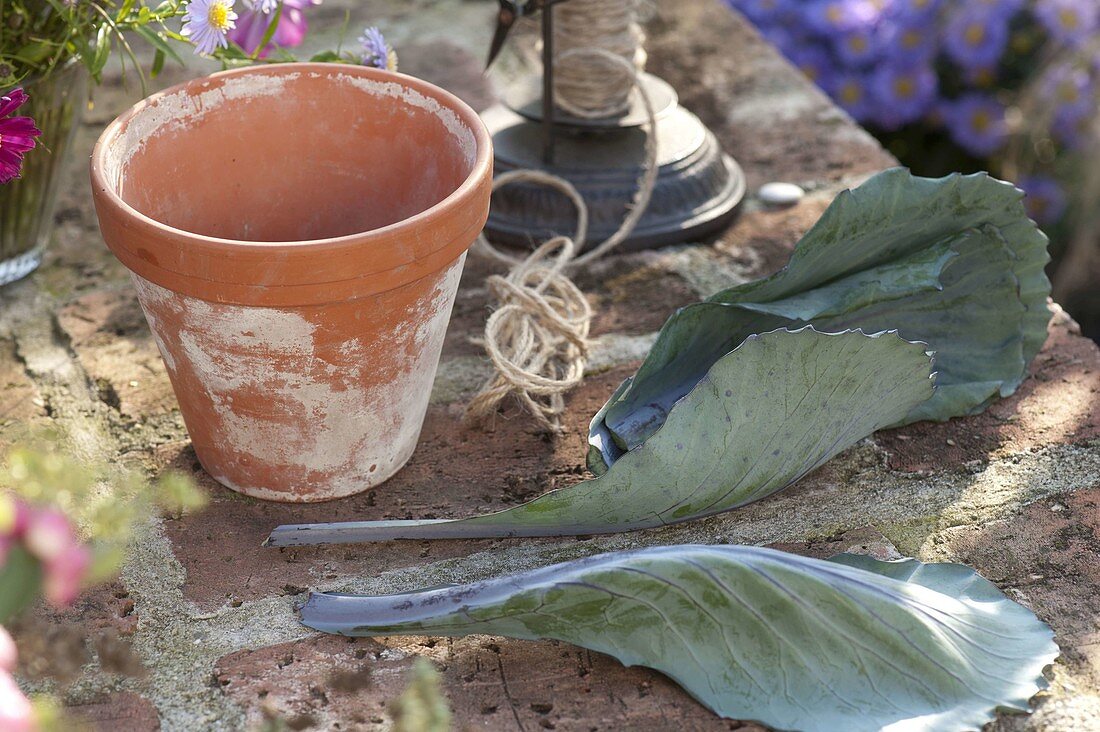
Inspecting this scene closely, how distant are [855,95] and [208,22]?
1879mm

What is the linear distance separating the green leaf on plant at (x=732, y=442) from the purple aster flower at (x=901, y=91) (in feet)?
5.39

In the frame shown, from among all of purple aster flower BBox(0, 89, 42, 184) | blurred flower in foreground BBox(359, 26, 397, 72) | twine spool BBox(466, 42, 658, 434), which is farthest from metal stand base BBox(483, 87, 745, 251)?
A: purple aster flower BBox(0, 89, 42, 184)

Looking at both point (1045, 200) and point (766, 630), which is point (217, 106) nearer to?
point (766, 630)

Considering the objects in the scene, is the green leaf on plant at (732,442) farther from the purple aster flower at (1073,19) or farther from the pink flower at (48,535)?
the purple aster flower at (1073,19)

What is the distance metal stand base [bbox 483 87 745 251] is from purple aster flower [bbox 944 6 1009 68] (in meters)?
1.18

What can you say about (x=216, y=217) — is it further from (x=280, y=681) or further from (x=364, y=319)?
(x=280, y=681)

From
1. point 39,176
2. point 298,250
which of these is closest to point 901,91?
point 39,176

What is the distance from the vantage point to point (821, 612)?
0.94 metres

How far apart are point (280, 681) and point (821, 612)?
0.45m

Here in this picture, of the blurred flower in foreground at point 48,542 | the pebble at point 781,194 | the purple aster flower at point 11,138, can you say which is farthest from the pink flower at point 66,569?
the pebble at point 781,194

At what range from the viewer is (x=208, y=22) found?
3.91 feet

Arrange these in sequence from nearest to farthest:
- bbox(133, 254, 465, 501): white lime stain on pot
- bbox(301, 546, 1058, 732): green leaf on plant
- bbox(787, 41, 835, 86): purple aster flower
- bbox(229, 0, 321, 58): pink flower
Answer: bbox(301, 546, 1058, 732): green leaf on plant < bbox(133, 254, 465, 501): white lime stain on pot < bbox(229, 0, 321, 58): pink flower < bbox(787, 41, 835, 86): purple aster flower

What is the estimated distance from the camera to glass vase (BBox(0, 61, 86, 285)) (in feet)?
4.53

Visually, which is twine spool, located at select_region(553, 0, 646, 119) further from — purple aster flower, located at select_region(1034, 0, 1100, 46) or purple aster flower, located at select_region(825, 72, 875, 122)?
purple aster flower, located at select_region(1034, 0, 1100, 46)
